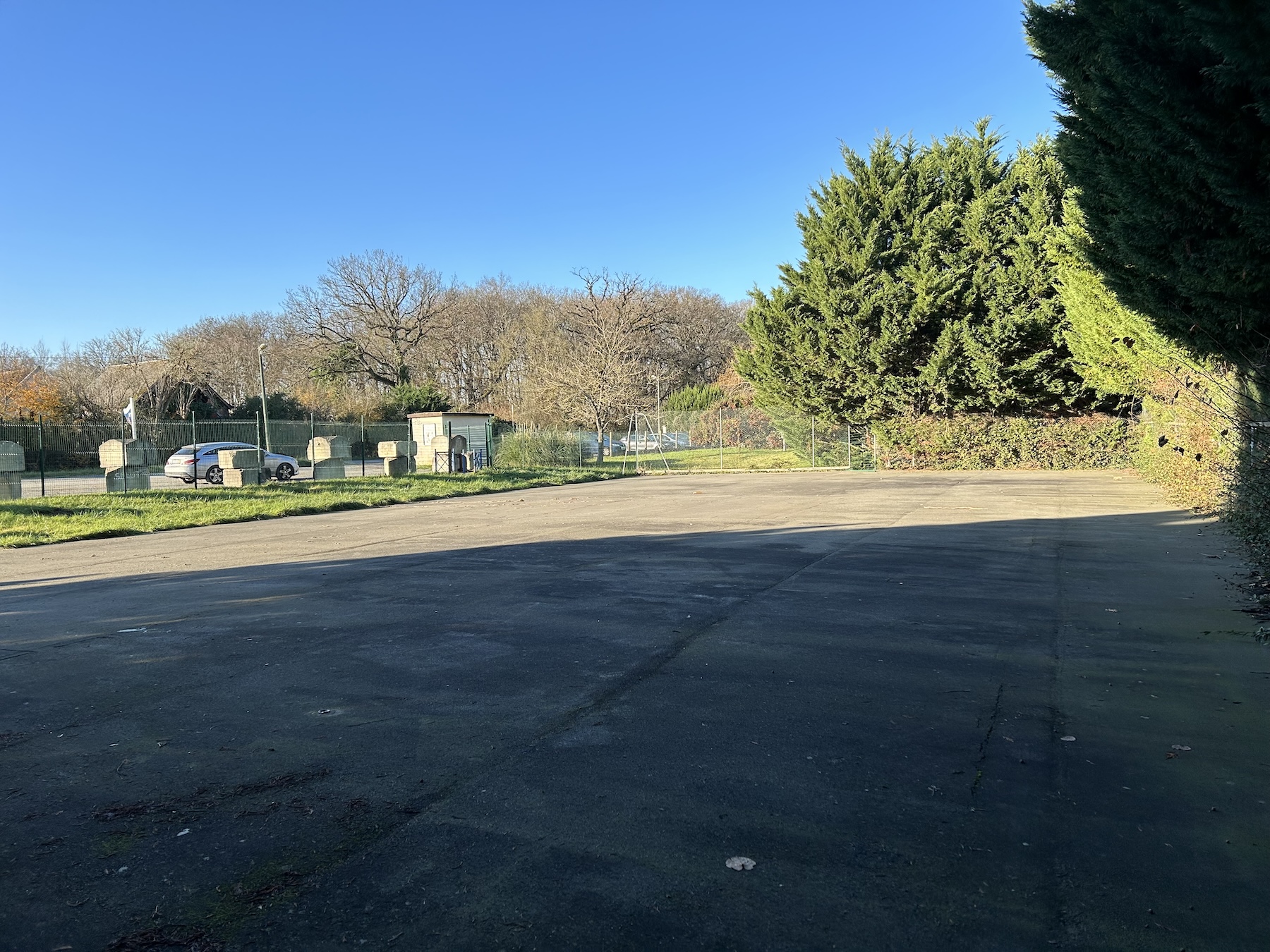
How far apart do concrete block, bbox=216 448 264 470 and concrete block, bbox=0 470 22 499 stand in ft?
15.4

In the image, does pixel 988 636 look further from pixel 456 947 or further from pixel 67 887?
pixel 67 887

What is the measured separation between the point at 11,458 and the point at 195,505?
382cm

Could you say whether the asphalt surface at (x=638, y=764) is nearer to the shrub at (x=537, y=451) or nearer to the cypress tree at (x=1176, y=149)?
the cypress tree at (x=1176, y=149)

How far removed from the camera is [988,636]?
6477 mm

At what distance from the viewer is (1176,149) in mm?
6234

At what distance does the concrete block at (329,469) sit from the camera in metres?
25.7

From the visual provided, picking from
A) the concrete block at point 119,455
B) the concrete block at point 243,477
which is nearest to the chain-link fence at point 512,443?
the concrete block at point 119,455

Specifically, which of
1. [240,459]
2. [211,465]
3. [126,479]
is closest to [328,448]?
[240,459]

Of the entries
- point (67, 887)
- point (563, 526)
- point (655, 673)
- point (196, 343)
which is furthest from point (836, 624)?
point (196, 343)

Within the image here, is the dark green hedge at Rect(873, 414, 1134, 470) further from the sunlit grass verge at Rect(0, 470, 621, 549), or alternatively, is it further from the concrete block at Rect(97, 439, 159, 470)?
the concrete block at Rect(97, 439, 159, 470)

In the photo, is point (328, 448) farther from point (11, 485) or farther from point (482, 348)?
point (482, 348)

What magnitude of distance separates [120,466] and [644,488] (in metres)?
13.7

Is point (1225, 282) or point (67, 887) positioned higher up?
point (1225, 282)

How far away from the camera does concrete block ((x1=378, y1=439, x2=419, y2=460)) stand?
89.5ft
